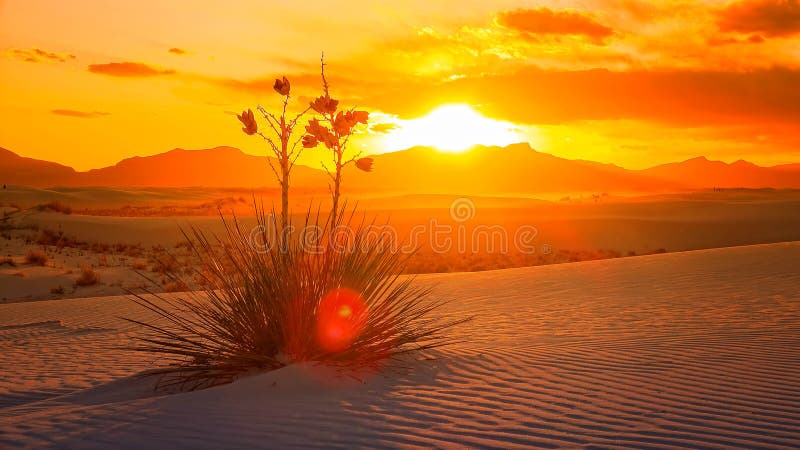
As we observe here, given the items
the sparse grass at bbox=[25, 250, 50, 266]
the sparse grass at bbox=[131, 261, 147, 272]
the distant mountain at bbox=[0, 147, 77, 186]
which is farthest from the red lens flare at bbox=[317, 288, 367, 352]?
the distant mountain at bbox=[0, 147, 77, 186]

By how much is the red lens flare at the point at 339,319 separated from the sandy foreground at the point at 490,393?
0.34m

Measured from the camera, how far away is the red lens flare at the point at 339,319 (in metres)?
6.02

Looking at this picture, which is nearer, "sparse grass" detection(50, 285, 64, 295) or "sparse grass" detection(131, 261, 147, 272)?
"sparse grass" detection(50, 285, 64, 295)

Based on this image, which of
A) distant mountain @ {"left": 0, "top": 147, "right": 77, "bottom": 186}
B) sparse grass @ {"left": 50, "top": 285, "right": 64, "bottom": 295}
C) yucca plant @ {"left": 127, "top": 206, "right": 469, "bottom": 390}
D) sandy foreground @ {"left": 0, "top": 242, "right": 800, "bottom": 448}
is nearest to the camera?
sandy foreground @ {"left": 0, "top": 242, "right": 800, "bottom": 448}

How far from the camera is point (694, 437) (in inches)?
167

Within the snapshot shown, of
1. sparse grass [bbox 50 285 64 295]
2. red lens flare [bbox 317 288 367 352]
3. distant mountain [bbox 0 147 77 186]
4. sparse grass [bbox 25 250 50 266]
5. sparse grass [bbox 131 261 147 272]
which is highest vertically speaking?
distant mountain [bbox 0 147 77 186]

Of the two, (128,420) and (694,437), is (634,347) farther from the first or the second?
(128,420)

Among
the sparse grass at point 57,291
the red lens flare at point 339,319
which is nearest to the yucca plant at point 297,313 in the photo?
the red lens flare at point 339,319

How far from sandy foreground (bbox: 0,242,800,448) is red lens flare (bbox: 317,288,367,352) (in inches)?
13.2

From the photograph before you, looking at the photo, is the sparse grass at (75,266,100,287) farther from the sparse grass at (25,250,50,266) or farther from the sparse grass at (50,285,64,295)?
the sparse grass at (25,250,50,266)

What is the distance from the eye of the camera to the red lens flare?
602cm

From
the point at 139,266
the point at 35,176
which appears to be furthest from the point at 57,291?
the point at 35,176

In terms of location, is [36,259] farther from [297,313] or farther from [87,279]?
[297,313]

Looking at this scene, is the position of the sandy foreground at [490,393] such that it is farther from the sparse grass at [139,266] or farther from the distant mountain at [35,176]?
the distant mountain at [35,176]
